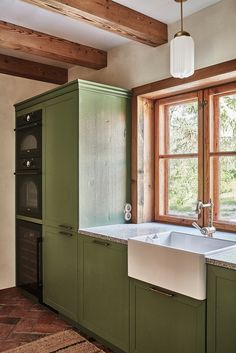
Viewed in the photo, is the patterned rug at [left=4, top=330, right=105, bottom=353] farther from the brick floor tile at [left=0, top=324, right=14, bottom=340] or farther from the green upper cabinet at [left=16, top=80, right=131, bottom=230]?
the green upper cabinet at [left=16, top=80, right=131, bottom=230]

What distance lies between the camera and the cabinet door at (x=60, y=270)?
2.88 metres

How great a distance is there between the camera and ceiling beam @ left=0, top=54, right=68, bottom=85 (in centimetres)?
357

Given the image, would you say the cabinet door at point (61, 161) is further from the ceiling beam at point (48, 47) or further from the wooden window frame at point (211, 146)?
the wooden window frame at point (211, 146)

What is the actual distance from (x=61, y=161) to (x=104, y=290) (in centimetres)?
115

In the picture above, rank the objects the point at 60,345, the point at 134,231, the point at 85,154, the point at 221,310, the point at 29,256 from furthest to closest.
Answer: the point at 29,256, the point at 85,154, the point at 134,231, the point at 60,345, the point at 221,310

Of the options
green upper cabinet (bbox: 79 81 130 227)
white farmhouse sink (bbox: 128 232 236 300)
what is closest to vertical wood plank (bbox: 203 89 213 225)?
white farmhouse sink (bbox: 128 232 236 300)

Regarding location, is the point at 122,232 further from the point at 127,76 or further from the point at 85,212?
the point at 127,76

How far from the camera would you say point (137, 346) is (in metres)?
2.29

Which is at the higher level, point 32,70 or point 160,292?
point 32,70

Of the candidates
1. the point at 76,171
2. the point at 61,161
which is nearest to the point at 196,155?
the point at 76,171

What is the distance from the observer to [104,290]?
2582 millimetres

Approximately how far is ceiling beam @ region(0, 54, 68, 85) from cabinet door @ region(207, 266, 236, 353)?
9.41 ft

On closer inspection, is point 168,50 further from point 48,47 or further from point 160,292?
point 160,292

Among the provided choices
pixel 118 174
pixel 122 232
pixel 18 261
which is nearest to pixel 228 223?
pixel 122 232
